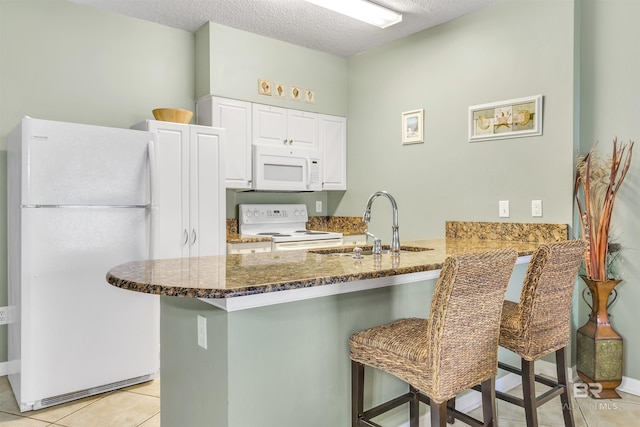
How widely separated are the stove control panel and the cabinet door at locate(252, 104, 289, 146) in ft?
2.03

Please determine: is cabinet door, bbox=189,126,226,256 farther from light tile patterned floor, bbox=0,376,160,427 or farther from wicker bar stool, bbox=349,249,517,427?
wicker bar stool, bbox=349,249,517,427

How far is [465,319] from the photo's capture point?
Answer: 1.53 meters

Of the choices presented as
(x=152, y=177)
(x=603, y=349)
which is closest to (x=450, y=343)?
(x=603, y=349)

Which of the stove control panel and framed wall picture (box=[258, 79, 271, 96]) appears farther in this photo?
the stove control panel

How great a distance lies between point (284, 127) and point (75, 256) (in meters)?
2.10

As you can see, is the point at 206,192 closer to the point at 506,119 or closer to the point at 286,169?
the point at 286,169

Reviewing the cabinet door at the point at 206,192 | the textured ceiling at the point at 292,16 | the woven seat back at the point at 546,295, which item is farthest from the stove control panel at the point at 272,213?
the woven seat back at the point at 546,295

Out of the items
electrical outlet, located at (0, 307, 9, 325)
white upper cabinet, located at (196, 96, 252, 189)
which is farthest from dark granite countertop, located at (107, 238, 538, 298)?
electrical outlet, located at (0, 307, 9, 325)

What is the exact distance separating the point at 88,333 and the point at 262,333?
1.61 meters

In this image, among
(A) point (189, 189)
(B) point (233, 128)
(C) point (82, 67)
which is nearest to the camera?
(A) point (189, 189)

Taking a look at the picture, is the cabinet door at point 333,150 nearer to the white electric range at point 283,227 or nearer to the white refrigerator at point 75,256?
the white electric range at point 283,227

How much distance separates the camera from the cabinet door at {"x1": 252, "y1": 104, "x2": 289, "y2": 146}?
12.8 feet

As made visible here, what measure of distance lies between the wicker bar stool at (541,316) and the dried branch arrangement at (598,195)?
0.87 meters

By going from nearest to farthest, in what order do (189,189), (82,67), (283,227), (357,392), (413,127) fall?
(357,392) < (189,189) < (82,67) < (413,127) < (283,227)
